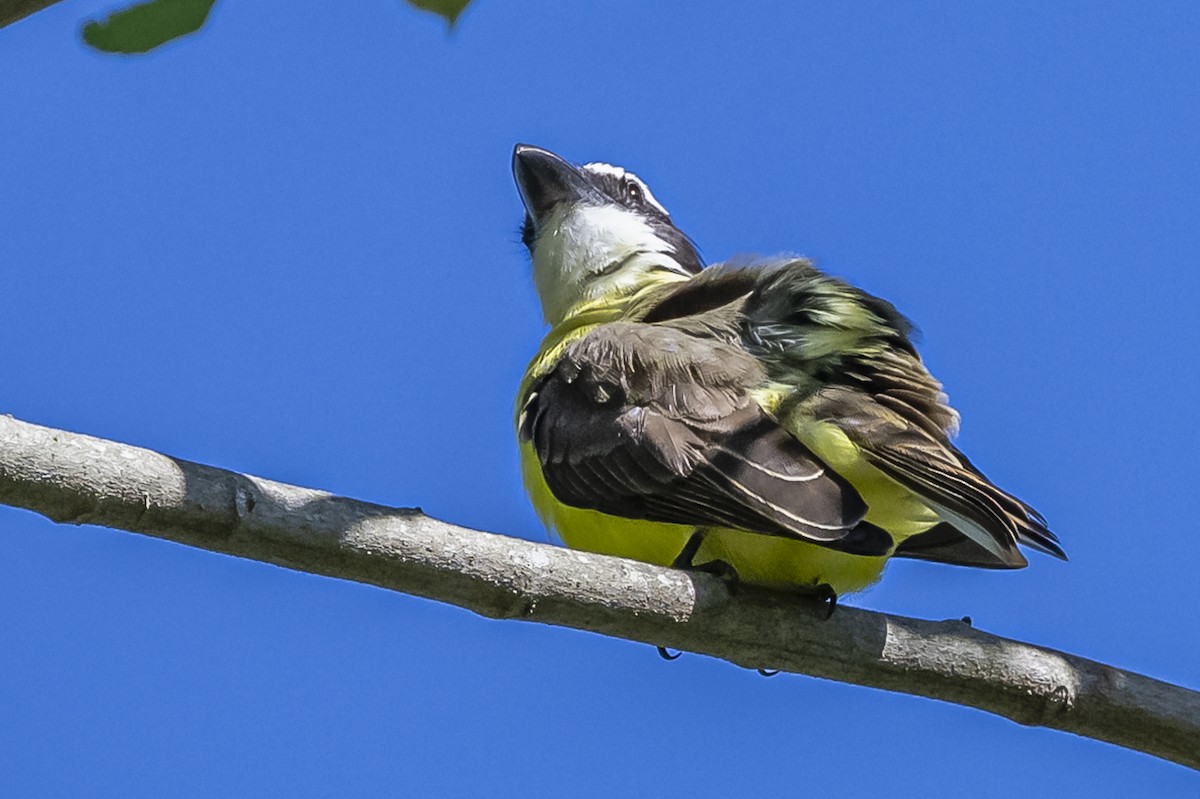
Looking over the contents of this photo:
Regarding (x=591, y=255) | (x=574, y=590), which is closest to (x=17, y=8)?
(x=574, y=590)

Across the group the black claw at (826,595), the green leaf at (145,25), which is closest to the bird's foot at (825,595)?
the black claw at (826,595)

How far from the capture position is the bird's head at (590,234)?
6258mm

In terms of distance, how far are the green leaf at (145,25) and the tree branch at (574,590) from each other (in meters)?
0.81

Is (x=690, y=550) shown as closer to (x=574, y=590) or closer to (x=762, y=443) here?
(x=762, y=443)

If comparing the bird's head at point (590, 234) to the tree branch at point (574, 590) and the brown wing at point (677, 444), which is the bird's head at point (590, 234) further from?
the tree branch at point (574, 590)

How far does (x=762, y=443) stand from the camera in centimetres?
418

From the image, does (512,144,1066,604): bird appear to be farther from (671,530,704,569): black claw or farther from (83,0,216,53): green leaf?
(83,0,216,53): green leaf

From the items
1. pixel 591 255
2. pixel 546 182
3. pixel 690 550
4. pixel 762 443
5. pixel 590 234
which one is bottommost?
pixel 690 550

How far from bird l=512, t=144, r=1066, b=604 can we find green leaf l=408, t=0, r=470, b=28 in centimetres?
185

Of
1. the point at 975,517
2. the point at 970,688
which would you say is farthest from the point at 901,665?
the point at 975,517

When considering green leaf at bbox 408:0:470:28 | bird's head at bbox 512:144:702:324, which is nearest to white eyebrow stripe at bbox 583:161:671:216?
bird's head at bbox 512:144:702:324

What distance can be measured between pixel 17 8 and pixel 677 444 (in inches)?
99.8

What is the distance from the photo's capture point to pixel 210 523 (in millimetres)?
2852

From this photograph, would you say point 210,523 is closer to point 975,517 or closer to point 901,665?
point 901,665
